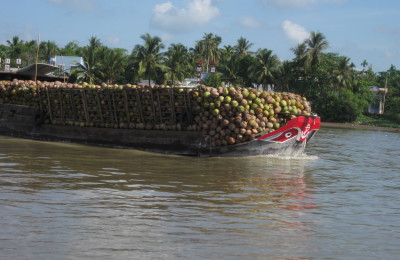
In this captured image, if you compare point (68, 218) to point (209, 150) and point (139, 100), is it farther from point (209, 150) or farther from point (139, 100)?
point (139, 100)

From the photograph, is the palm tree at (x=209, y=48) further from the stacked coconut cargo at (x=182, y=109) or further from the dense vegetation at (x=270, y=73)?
Answer: the stacked coconut cargo at (x=182, y=109)

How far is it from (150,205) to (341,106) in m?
50.6

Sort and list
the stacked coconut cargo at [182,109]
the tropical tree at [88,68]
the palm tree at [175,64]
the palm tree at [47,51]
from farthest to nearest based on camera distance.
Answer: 1. the palm tree at [47,51]
2. the palm tree at [175,64]
3. the tropical tree at [88,68]
4. the stacked coconut cargo at [182,109]

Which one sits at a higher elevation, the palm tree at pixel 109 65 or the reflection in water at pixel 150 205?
the palm tree at pixel 109 65

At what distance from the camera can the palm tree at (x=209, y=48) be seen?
8356 cm

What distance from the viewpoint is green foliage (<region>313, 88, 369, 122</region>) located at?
5491cm

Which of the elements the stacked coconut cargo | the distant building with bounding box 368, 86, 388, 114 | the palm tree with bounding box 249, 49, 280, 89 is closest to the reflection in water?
the stacked coconut cargo

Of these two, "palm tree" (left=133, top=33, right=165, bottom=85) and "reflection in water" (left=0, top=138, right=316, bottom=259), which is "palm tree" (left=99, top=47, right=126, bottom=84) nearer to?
"palm tree" (left=133, top=33, right=165, bottom=85)

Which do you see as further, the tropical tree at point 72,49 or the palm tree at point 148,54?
the tropical tree at point 72,49

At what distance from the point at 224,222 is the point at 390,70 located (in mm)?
111016

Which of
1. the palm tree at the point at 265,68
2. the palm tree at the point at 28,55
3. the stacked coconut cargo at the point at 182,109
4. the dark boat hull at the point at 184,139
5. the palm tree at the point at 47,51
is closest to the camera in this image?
the stacked coconut cargo at the point at 182,109

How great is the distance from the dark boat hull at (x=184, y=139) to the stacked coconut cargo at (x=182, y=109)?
0.61ft

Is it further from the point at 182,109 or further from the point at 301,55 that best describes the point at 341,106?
the point at 182,109

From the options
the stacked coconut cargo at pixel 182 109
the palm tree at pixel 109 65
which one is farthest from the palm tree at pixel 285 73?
the stacked coconut cargo at pixel 182 109
